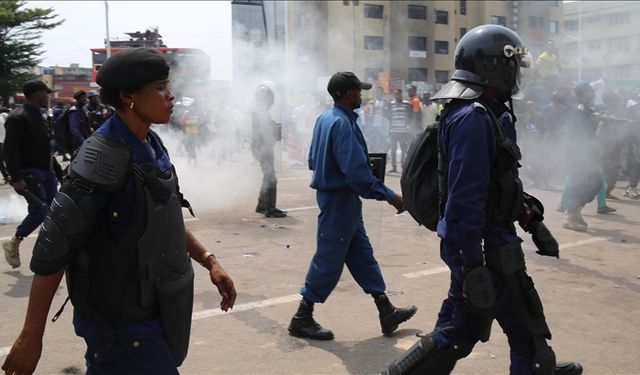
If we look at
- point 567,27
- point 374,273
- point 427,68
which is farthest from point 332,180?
point 427,68

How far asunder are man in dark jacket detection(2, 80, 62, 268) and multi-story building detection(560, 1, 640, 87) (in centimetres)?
777

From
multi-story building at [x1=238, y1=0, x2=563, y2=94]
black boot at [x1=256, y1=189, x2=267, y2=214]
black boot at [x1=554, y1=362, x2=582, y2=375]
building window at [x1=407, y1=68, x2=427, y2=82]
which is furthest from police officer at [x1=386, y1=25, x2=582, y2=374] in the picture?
building window at [x1=407, y1=68, x2=427, y2=82]

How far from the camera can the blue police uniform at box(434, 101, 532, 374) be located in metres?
2.47

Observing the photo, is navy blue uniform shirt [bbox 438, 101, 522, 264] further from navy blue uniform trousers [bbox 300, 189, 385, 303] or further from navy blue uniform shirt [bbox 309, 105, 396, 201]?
navy blue uniform trousers [bbox 300, 189, 385, 303]

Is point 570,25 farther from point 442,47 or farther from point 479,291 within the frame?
point 442,47

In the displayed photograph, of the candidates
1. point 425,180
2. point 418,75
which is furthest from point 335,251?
point 418,75

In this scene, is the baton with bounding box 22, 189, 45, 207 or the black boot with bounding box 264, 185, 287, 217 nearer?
the baton with bounding box 22, 189, 45, 207

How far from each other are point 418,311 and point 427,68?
42.3 m

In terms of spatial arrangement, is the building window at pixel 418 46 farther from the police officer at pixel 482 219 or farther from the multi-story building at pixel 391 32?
the police officer at pixel 482 219

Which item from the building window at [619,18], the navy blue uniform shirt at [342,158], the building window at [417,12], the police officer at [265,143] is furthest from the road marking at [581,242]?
the building window at [417,12]

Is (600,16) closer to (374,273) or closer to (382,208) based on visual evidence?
(382,208)

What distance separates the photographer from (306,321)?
403cm

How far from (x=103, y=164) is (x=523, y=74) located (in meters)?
1.94

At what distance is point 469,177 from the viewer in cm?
247
